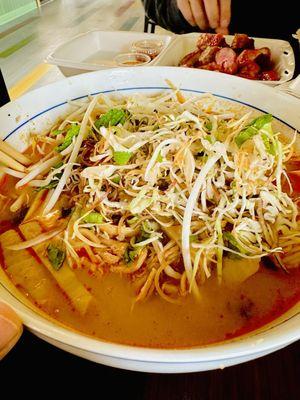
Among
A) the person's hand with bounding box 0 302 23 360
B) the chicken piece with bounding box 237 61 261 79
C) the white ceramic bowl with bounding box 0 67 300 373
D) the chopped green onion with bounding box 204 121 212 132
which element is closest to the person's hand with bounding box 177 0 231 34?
the chicken piece with bounding box 237 61 261 79

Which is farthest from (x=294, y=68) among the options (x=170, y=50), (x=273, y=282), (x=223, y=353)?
(x=223, y=353)

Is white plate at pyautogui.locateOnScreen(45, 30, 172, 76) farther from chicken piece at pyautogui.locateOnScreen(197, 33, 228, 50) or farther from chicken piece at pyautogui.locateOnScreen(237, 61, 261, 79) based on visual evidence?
chicken piece at pyautogui.locateOnScreen(237, 61, 261, 79)

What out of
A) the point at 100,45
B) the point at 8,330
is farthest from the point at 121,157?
the point at 100,45

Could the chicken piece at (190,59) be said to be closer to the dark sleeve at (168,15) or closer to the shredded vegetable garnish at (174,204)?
the dark sleeve at (168,15)

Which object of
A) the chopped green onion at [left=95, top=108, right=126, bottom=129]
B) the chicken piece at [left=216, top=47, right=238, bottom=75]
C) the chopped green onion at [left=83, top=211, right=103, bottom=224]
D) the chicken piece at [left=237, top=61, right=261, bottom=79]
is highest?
the chopped green onion at [left=95, top=108, right=126, bottom=129]

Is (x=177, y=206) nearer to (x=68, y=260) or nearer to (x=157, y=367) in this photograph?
(x=68, y=260)
